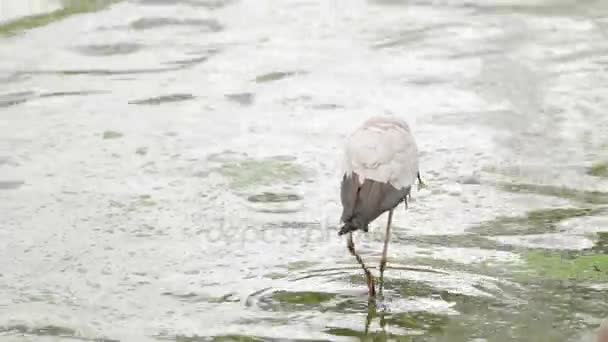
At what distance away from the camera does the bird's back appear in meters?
5.69

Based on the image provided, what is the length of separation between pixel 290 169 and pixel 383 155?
A: 1.93 meters

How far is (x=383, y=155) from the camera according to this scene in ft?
19.1

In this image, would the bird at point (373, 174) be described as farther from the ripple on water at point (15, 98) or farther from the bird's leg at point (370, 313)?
the ripple on water at point (15, 98)

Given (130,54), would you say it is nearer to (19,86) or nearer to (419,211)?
(19,86)

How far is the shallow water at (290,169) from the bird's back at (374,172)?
440mm

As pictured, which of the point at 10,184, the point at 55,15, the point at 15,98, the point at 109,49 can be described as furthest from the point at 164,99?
the point at 55,15

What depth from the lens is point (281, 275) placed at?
623 centimetres

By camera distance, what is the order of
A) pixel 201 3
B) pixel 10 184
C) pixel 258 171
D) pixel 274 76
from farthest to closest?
pixel 201 3, pixel 274 76, pixel 258 171, pixel 10 184

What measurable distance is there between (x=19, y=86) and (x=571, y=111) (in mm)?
3634

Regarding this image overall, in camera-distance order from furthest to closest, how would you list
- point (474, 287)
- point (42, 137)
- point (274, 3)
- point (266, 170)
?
point (274, 3) < point (42, 137) < point (266, 170) < point (474, 287)

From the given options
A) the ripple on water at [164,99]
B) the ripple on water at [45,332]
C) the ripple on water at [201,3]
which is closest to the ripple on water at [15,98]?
the ripple on water at [164,99]

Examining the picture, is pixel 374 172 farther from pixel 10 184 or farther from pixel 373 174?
pixel 10 184

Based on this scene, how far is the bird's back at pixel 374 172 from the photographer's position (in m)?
5.69

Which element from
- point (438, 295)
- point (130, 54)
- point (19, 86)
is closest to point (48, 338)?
point (438, 295)
